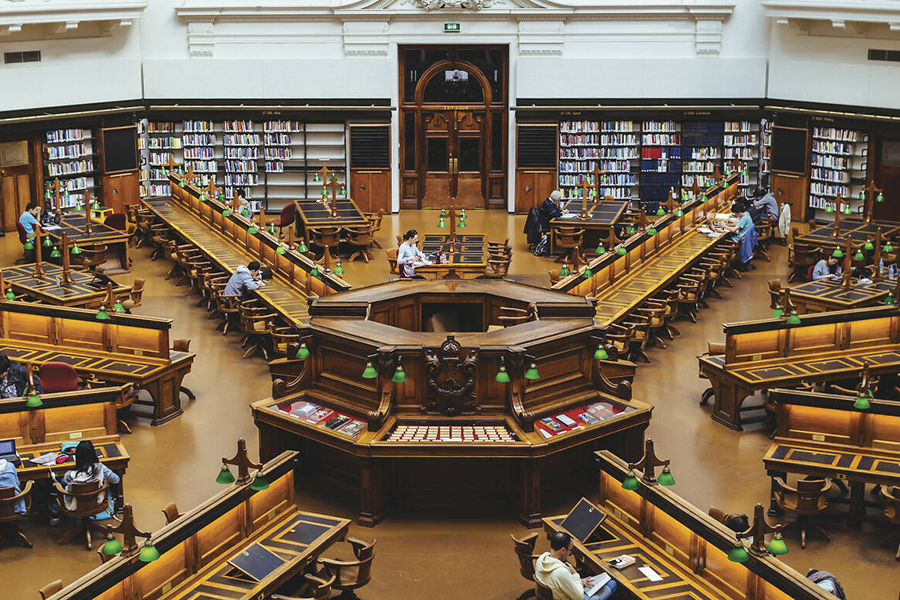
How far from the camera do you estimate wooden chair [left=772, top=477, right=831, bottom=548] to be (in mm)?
9742

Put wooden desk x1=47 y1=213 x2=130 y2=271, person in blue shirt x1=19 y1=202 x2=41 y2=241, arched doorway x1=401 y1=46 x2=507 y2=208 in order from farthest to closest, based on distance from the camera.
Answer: arched doorway x1=401 y1=46 x2=507 y2=208, person in blue shirt x1=19 y1=202 x2=41 y2=241, wooden desk x1=47 y1=213 x2=130 y2=271

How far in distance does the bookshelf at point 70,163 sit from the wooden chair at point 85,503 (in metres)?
→ 11.5

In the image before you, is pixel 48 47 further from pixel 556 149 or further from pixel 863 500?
pixel 863 500

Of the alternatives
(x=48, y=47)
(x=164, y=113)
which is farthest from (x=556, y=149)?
(x=48, y=47)

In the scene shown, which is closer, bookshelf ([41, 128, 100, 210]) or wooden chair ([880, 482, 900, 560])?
wooden chair ([880, 482, 900, 560])

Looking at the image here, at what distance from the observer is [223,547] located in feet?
28.6

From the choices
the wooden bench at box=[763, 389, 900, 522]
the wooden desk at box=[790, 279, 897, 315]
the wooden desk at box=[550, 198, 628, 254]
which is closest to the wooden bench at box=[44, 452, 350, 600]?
the wooden bench at box=[763, 389, 900, 522]

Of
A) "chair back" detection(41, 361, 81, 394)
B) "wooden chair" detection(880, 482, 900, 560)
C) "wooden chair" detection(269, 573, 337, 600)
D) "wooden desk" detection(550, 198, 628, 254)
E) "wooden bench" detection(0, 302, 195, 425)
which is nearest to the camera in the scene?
"wooden chair" detection(269, 573, 337, 600)

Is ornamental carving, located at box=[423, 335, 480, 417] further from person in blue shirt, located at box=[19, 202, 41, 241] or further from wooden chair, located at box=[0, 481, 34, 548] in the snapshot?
person in blue shirt, located at box=[19, 202, 41, 241]

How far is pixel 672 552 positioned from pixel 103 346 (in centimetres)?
707

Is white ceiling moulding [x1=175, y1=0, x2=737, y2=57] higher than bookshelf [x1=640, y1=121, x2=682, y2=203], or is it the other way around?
white ceiling moulding [x1=175, y1=0, x2=737, y2=57]

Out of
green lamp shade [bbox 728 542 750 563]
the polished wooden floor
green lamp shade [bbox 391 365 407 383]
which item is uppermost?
green lamp shade [bbox 391 365 407 383]

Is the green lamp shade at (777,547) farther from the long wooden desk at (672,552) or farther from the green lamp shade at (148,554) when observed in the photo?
the green lamp shade at (148,554)

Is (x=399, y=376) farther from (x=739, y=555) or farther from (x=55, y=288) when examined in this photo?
(x=55, y=288)
